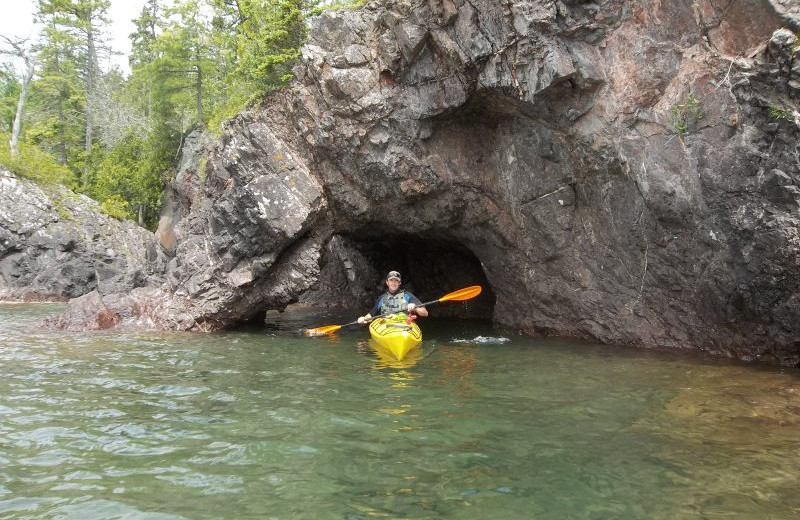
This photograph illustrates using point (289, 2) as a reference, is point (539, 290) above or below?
below

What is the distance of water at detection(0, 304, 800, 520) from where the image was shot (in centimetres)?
384

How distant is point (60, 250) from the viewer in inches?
824

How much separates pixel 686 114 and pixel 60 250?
2130 cm

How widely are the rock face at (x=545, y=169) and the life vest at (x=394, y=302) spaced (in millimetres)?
2288

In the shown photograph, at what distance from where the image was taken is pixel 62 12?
32969 mm

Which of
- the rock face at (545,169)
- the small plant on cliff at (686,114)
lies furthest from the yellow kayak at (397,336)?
the small plant on cliff at (686,114)

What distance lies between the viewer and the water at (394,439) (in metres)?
3.84

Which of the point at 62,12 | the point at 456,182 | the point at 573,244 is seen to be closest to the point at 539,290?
the point at 573,244

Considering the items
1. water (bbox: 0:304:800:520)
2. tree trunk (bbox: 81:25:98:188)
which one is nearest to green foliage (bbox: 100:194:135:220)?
tree trunk (bbox: 81:25:98:188)

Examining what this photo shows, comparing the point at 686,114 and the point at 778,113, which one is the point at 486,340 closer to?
the point at 686,114

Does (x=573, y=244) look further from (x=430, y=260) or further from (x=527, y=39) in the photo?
(x=430, y=260)

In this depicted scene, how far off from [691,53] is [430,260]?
11.2m

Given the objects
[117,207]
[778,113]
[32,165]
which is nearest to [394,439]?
[778,113]

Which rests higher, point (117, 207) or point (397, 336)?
point (117, 207)
